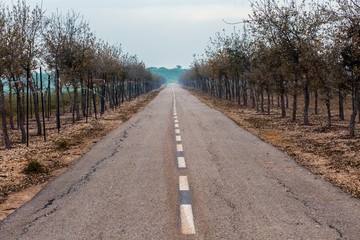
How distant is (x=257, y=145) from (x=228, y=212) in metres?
8.29

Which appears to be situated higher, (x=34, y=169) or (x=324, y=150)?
(x=34, y=169)

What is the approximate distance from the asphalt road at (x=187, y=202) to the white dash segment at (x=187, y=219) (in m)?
0.01

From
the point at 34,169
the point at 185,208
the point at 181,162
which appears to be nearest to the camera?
the point at 185,208

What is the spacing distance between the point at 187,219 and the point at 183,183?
2.55 m

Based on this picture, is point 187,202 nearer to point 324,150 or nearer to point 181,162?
point 181,162

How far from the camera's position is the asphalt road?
6031 mm

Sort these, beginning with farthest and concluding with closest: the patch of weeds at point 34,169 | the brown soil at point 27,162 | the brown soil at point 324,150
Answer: the patch of weeds at point 34,169, the brown soil at point 324,150, the brown soil at point 27,162

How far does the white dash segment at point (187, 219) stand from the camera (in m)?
5.98

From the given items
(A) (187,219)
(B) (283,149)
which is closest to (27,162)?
(A) (187,219)

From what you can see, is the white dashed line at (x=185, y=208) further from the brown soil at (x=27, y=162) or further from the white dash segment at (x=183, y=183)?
the brown soil at (x=27, y=162)

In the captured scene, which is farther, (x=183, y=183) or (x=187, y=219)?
(x=183, y=183)

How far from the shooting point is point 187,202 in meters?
7.50

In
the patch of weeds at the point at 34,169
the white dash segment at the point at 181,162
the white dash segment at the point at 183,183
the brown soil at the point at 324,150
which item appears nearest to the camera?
the white dash segment at the point at 183,183

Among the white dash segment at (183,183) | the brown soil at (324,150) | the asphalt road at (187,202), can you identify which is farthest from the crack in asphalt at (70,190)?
the brown soil at (324,150)
